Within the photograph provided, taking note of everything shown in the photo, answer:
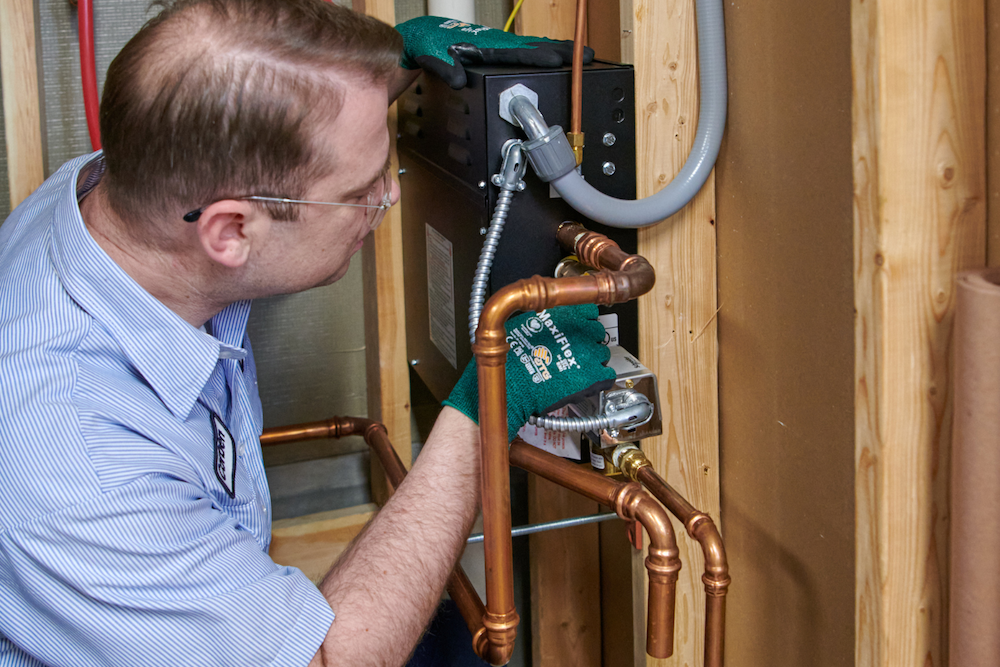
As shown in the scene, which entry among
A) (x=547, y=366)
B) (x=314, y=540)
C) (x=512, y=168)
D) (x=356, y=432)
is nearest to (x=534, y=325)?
(x=547, y=366)

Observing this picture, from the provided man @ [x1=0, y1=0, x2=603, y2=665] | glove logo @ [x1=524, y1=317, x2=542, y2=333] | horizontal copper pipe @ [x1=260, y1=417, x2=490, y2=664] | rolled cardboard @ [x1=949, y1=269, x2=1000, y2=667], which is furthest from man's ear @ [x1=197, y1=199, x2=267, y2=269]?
rolled cardboard @ [x1=949, y1=269, x2=1000, y2=667]

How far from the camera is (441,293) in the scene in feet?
3.96

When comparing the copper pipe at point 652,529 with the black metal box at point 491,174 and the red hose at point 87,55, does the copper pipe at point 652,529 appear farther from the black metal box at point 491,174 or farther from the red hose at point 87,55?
the red hose at point 87,55

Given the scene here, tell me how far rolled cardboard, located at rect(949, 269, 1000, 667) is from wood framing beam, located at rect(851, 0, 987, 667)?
5 centimetres

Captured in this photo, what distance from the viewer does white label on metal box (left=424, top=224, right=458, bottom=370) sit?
1157 millimetres

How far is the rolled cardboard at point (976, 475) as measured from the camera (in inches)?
27.8

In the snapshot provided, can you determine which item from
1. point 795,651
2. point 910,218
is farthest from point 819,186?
point 795,651

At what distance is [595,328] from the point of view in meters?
0.93

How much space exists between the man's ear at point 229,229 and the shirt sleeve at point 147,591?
228 millimetres

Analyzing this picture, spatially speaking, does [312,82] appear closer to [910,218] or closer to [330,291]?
[910,218]

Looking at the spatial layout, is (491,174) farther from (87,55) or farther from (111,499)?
(87,55)

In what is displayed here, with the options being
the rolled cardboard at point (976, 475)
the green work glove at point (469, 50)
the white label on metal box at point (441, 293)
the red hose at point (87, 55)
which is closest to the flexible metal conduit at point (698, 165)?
the green work glove at point (469, 50)

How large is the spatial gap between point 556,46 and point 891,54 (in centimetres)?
37

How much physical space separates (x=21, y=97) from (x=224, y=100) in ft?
1.70
